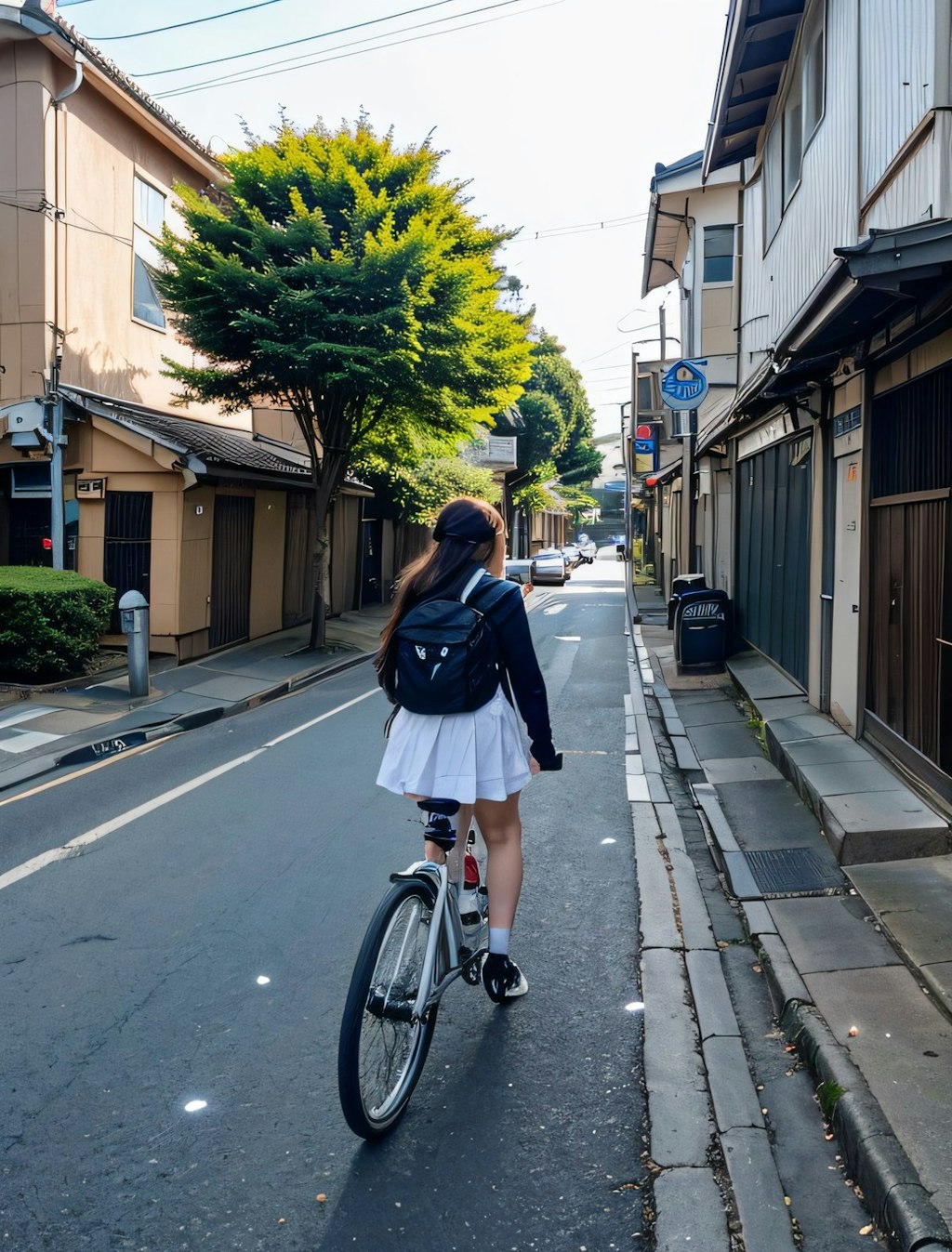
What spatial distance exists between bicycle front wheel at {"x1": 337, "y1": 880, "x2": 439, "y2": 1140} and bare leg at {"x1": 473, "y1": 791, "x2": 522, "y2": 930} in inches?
17.1

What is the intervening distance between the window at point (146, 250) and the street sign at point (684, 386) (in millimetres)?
8606

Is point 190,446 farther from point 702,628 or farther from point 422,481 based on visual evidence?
point 422,481

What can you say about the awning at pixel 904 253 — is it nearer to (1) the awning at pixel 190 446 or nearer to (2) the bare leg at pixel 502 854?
(2) the bare leg at pixel 502 854

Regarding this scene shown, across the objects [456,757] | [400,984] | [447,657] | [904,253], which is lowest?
[400,984]

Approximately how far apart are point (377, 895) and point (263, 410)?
1986 cm

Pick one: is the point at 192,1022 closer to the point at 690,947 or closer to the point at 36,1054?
the point at 36,1054

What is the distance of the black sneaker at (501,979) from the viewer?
4.25m

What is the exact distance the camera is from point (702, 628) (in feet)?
46.5

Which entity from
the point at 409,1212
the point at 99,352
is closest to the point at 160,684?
the point at 99,352

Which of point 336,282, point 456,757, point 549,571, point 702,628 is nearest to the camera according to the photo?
point 456,757

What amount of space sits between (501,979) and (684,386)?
13094 millimetres

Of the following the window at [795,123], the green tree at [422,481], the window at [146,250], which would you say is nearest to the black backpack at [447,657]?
the window at [795,123]

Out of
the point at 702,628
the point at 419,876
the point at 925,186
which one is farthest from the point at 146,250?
the point at 419,876

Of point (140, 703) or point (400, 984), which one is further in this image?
point (140, 703)
